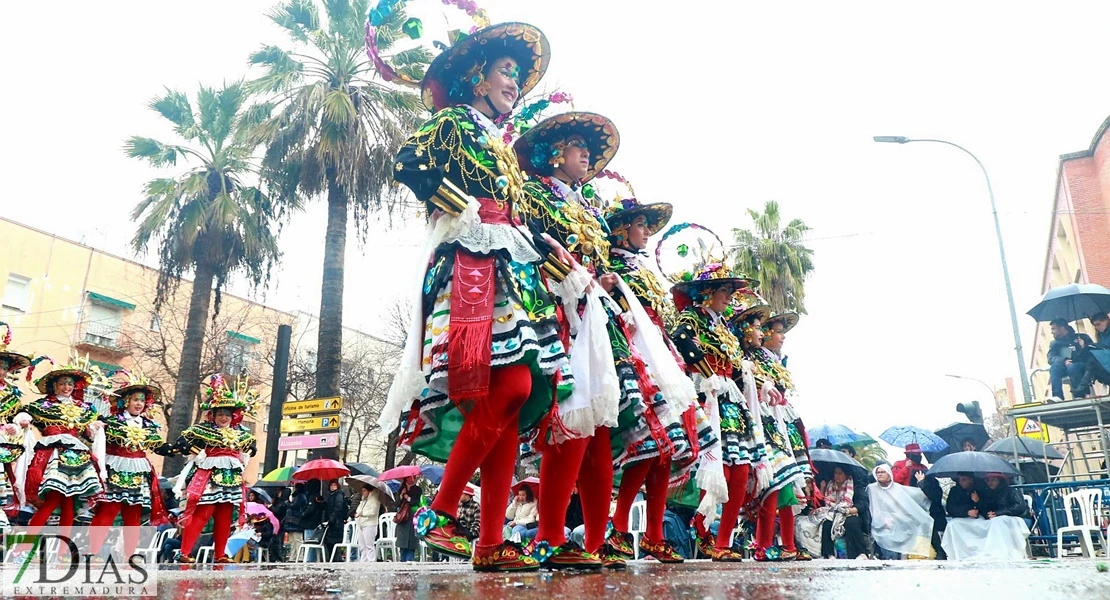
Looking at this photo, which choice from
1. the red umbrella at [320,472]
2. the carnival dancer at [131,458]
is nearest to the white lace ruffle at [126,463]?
the carnival dancer at [131,458]

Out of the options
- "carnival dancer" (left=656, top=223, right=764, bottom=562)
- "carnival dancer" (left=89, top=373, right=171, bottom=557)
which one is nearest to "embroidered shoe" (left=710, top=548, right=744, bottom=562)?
"carnival dancer" (left=656, top=223, right=764, bottom=562)

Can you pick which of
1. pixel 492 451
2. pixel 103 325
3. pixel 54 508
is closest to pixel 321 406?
pixel 54 508

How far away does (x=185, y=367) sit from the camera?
16.6 m

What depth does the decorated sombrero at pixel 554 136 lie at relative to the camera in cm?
473

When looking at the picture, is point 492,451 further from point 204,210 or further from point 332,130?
point 204,210

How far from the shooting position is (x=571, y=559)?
363 centimetres

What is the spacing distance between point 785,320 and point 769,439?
2408 millimetres

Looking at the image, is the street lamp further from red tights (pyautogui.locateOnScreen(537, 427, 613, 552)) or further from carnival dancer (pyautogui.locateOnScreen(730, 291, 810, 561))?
red tights (pyautogui.locateOnScreen(537, 427, 613, 552))

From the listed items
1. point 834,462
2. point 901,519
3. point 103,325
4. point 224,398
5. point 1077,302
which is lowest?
point 901,519

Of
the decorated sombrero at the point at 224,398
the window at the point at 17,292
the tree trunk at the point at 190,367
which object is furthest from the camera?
the window at the point at 17,292

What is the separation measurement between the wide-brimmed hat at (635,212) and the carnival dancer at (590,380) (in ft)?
1.53

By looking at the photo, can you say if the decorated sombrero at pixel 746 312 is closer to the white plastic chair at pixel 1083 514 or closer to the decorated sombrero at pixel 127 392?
the white plastic chair at pixel 1083 514

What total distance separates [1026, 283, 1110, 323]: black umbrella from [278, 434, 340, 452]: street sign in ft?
38.6

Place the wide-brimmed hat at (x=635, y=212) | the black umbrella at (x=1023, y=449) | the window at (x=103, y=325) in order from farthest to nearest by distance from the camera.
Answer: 1. the window at (x=103, y=325)
2. the black umbrella at (x=1023, y=449)
3. the wide-brimmed hat at (x=635, y=212)
